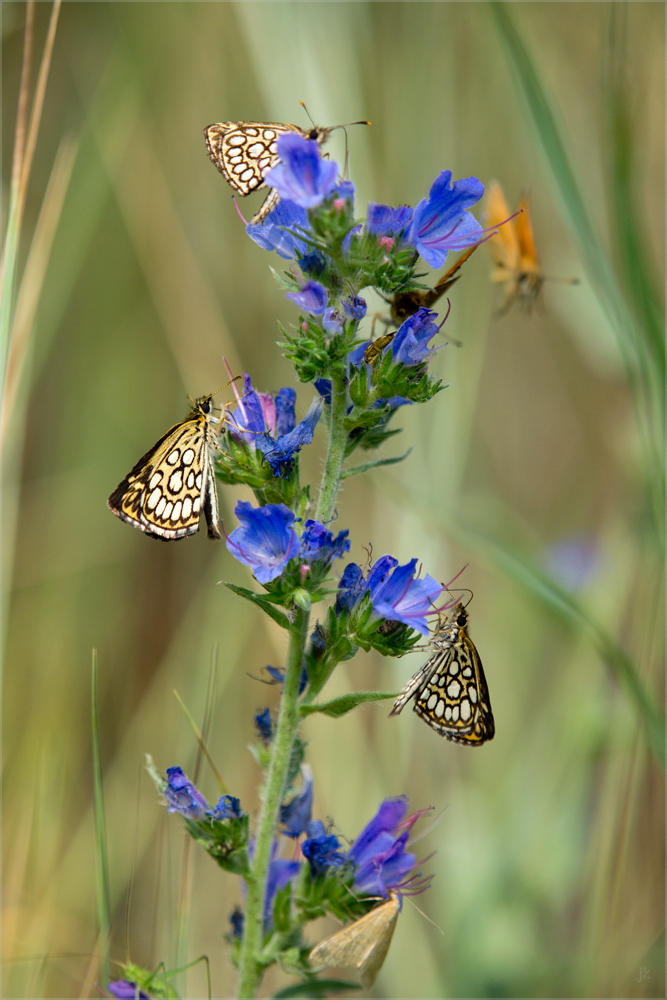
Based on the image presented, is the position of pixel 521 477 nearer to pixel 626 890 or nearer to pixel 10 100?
pixel 626 890

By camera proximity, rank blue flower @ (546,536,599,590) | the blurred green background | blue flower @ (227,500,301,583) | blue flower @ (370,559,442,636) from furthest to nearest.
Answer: blue flower @ (546,536,599,590)
the blurred green background
blue flower @ (370,559,442,636)
blue flower @ (227,500,301,583)

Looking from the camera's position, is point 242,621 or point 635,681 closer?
→ point 635,681

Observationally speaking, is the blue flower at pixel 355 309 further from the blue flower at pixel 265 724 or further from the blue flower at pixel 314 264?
the blue flower at pixel 265 724

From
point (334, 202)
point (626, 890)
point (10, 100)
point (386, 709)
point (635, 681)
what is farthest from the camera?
point (10, 100)

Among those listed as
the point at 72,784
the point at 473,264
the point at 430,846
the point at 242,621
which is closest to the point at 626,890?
the point at 430,846

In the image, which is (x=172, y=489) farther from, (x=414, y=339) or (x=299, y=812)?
(x=299, y=812)

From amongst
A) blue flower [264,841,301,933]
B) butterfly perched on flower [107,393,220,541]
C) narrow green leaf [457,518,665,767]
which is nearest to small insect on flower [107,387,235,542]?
butterfly perched on flower [107,393,220,541]

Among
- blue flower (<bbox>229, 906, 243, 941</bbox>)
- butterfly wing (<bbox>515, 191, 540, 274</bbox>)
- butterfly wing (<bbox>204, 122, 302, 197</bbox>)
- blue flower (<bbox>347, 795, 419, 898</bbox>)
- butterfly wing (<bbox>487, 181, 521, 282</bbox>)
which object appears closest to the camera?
butterfly wing (<bbox>204, 122, 302, 197</bbox>)

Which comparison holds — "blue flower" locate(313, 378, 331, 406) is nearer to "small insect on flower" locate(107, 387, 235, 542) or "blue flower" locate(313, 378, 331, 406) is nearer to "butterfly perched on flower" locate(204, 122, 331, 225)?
"small insect on flower" locate(107, 387, 235, 542)
